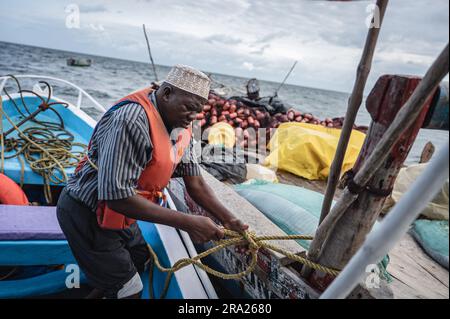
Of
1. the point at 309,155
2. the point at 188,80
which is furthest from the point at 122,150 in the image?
the point at 309,155

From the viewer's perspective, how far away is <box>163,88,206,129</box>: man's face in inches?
70.7

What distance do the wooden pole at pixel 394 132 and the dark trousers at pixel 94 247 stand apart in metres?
1.43

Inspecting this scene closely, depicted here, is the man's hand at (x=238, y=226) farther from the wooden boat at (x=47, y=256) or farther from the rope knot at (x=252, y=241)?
the wooden boat at (x=47, y=256)

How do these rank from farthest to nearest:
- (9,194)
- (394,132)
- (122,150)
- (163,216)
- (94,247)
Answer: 1. (9,194)
2. (94,247)
3. (163,216)
4. (122,150)
5. (394,132)

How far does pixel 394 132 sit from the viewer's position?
100cm

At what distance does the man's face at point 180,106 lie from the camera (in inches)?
70.7

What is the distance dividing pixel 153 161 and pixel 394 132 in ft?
4.43

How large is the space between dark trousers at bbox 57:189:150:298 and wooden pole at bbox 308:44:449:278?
1.43m

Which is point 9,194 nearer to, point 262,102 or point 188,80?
point 188,80

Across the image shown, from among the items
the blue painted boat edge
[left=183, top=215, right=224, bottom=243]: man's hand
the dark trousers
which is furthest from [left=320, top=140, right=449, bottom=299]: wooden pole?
the blue painted boat edge

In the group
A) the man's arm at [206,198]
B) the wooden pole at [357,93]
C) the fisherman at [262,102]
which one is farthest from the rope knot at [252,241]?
the fisherman at [262,102]

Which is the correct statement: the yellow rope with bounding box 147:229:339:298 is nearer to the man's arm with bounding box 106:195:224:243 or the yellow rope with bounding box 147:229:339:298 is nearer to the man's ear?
the man's arm with bounding box 106:195:224:243
